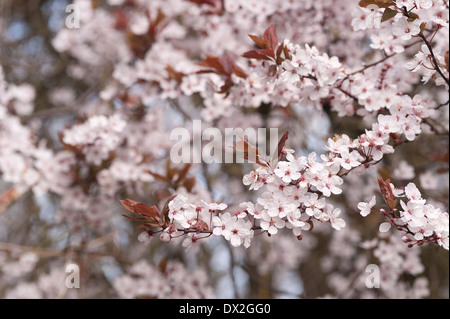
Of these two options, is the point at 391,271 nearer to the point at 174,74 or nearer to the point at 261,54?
the point at 261,54

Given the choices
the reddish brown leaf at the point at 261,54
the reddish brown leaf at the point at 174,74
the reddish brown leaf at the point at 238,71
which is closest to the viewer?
the reddish brown leaf at the point at 261,54

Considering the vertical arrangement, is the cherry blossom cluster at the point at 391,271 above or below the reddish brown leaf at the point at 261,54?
below

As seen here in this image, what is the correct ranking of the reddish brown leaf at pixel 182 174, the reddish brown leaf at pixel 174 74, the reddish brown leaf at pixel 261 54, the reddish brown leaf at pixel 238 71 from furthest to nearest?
the reddish brown leaf at pixel 174 74, the reddish brown leaf at pixel 182 174, the reddish brown leaf at pixel 238 71, the reddish brown leaf at pixel 261 54

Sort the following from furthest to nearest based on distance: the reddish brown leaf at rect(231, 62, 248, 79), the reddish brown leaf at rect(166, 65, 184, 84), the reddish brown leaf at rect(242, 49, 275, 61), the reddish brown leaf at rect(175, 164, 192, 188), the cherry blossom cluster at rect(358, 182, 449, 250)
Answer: the reddish brown leaf at rect(166, 65, 184, 84), the reddish brown leaf at rect(175, 164, 192, 188), the reddish brown leaf at rect(231, 62, 248, 79), the reddish brown leaf at rect(242, 49, 275, 61), the cherry blossom cluster at rect(358, 182, 449, 250)

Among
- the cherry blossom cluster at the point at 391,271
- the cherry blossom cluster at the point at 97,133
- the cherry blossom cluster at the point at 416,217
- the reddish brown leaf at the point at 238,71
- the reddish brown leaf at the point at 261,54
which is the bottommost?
the cherry blossom cluster at the point at 391,271

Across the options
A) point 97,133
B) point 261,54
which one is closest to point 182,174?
point 97,133

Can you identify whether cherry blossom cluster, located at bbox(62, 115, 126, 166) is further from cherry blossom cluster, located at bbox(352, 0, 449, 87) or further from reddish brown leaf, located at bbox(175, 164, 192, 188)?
cherry blossom cluster, located at bbox(352, 0, 449, 87)

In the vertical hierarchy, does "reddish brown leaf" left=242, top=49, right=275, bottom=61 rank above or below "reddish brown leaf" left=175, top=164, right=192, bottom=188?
above

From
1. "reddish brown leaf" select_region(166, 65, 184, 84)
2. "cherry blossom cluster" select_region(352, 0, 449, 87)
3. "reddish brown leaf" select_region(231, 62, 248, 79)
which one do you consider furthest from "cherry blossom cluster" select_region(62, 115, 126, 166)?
"cherry blossom cluster" select_region(352, 0, 449, 87)

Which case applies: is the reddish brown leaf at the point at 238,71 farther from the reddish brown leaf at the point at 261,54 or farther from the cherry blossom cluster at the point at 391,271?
the cherry blossom cluster at the point at 391,271

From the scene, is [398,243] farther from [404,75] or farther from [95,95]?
[95,95]

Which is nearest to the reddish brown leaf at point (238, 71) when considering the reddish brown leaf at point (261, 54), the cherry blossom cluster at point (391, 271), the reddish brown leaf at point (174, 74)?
the reddish brown leaf at point (261, 54)

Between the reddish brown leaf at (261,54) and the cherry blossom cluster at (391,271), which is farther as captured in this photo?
the cherry blossom cluster at (391,271)
